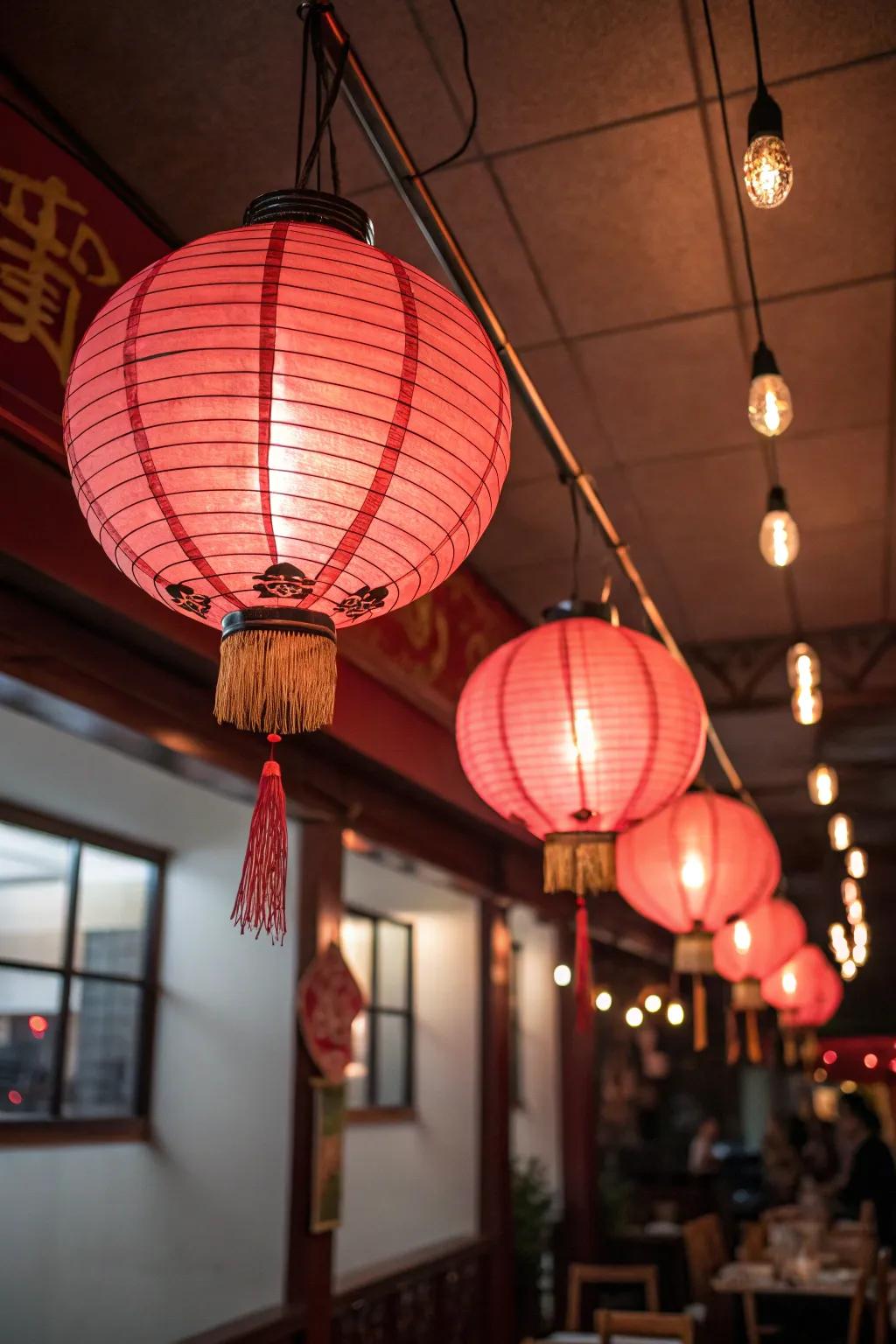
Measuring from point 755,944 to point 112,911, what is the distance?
3.27 meters

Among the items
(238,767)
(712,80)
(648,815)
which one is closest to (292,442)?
(648,815)

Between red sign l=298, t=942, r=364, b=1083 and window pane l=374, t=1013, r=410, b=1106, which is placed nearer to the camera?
red sign l=298, t=942, r=364, b=1083

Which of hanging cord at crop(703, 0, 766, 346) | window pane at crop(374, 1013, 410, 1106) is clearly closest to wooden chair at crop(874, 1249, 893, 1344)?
window pane at crop(374, 1013, 410, 1106)

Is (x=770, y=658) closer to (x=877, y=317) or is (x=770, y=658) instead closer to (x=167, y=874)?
(x=877, y=317)

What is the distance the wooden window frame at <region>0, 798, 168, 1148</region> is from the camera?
188 inches

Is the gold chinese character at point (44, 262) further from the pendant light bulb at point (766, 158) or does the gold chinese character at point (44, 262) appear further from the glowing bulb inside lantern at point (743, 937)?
the glowing bulb inside lantern at point (743, 937)

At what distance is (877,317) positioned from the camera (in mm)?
3768

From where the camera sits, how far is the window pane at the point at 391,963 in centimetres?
744

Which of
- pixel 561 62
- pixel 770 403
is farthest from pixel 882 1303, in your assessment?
pixel 561 62

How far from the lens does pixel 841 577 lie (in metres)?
5.71

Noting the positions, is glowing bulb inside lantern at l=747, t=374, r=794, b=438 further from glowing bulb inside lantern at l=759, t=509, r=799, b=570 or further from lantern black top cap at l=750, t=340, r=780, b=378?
glowing bulb inside lantern at l=759, t=509, r=799, b=570

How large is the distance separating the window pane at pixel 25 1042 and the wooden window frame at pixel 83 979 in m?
0.03

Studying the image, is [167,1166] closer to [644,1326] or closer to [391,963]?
[644,1326]

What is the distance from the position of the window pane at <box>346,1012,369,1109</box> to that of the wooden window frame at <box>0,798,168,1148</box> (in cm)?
200
